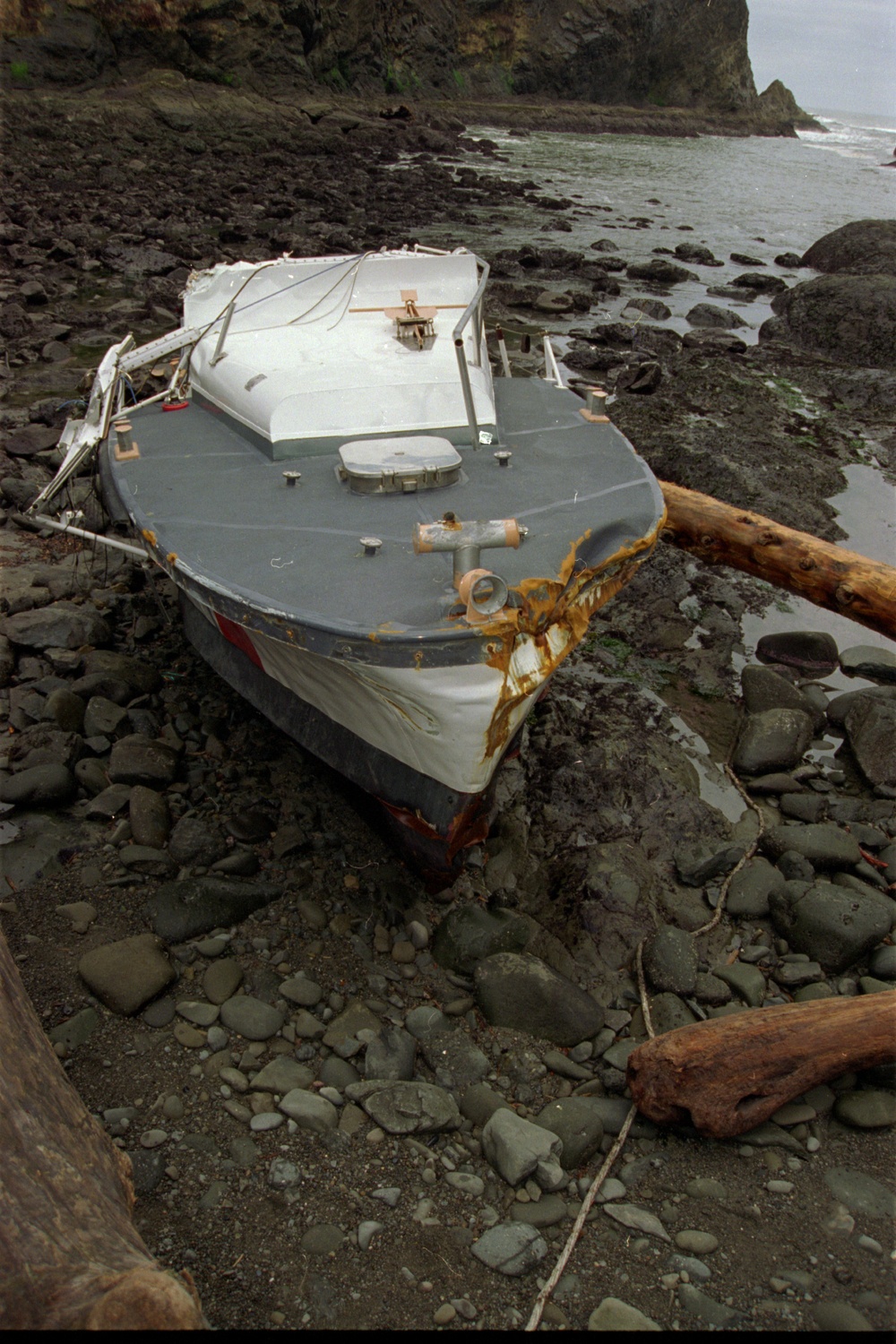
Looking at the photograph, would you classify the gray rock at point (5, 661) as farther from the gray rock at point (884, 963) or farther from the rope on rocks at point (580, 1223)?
the gray rock at point (884, 963)

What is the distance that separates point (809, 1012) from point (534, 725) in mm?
2590

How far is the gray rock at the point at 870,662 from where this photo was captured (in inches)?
257

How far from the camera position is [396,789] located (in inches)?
159

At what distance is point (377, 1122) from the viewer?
3.23m

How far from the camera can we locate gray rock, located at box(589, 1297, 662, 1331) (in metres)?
2.64

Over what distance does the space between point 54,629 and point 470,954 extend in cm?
349

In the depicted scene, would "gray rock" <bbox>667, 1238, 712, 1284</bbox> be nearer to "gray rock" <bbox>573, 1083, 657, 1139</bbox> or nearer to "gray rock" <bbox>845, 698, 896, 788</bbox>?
"gray rock" <bbox>573, 1083, 657, 1139</bbox>

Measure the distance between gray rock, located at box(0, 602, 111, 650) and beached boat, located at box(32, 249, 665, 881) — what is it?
0.79 m

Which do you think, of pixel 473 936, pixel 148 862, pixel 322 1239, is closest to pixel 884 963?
pixel 473 936

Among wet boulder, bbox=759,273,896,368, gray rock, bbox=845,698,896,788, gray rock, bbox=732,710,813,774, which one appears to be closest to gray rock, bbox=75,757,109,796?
gray rock, bbox=732,710,813,774

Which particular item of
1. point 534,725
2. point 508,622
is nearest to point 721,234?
point 534,725

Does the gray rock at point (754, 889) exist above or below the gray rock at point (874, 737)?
below

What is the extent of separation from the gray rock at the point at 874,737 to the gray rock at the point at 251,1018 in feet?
11.9

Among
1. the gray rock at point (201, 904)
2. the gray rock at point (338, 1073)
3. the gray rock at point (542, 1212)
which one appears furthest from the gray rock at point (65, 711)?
the gray rock at point (542, 1212)
